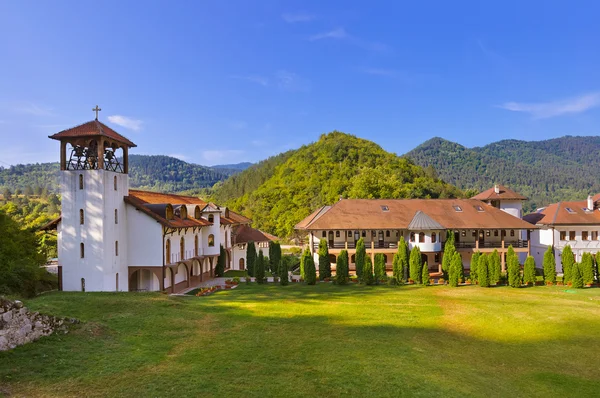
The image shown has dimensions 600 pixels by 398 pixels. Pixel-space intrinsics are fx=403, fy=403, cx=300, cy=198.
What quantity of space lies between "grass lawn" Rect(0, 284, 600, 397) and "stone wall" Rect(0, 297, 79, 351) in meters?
0.30

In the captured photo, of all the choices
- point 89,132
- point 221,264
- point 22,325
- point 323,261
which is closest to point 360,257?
point 323,261

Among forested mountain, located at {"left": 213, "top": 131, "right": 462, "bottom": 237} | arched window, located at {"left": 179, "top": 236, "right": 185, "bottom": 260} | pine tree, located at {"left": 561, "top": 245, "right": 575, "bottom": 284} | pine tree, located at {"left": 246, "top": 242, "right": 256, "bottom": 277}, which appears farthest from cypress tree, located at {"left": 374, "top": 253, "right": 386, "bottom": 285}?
forested mountain, located at {"left": 213, "top": 131, "right": 462, "bottom": 237}

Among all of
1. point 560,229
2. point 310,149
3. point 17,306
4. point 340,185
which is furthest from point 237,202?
point 17,306

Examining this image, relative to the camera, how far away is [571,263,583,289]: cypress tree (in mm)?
29250

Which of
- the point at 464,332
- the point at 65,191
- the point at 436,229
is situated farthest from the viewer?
the point at 436,229

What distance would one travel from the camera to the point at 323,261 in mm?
32031

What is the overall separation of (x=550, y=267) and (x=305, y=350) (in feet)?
84.6

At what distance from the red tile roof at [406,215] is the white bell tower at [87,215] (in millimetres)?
15949

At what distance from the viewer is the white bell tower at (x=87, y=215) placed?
78.9 feet

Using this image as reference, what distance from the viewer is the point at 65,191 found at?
24.4 m

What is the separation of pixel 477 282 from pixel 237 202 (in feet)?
213

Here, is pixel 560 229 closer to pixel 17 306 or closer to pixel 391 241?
pixel 391 241

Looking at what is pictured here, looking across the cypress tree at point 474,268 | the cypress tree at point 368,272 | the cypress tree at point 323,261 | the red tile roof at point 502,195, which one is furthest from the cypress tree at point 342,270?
the red tile roof at point 502,195

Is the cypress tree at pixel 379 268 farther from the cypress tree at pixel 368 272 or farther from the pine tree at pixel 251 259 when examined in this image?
the pine tree at pixel 251 259
